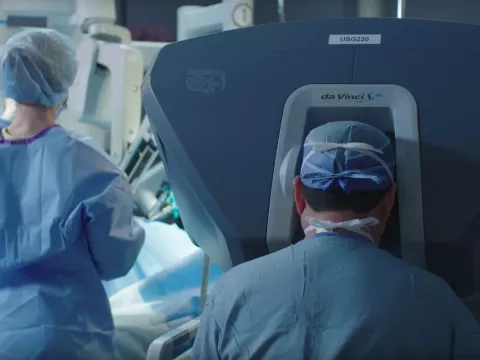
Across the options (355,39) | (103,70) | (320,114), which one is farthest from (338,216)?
(103,70)

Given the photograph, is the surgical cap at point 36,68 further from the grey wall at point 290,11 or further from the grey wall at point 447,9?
the grey wall at point 447,9

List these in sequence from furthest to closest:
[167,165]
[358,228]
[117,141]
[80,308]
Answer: [117,141]
[80,308]
[167,165]
[358,228]

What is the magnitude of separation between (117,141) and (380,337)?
7.03 feet

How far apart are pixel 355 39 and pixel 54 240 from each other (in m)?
0.80

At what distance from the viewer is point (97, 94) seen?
2.94 metres

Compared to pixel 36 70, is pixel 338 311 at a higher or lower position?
lower

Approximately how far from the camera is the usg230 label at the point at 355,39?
1.14 metres

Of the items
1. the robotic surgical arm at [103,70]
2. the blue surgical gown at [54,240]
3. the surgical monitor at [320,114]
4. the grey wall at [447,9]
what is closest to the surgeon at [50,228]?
the blue surgical gown at [54,240]

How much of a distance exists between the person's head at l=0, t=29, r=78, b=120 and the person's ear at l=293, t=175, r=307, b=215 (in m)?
0.74

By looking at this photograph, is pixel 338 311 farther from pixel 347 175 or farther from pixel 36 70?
pixel 36 70

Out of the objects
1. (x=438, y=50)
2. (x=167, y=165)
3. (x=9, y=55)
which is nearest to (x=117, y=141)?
(x=9, y=55)

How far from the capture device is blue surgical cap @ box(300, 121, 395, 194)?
3.41 ft

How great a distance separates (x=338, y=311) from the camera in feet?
3.19

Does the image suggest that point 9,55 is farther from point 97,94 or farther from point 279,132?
point 97,94
